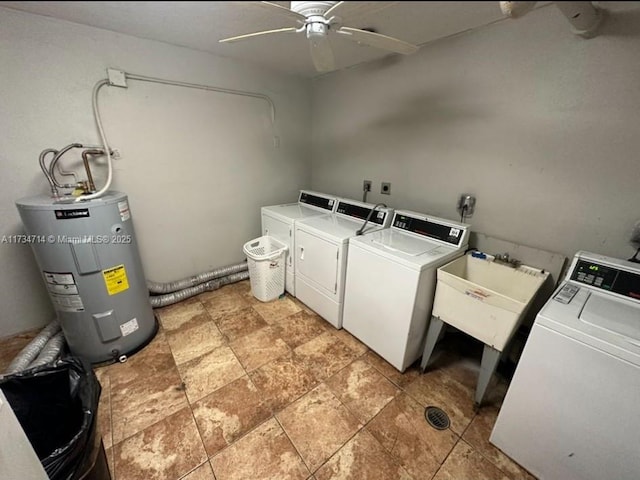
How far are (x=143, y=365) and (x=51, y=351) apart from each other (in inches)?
20.0

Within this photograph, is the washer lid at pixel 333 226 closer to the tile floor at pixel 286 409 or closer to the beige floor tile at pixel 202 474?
the tile floor at pixel 286 409

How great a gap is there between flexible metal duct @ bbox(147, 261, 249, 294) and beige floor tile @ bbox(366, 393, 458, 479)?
1.91m

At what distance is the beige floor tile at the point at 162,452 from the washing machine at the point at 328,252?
1.16 meters

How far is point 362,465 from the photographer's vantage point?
4.09 feet

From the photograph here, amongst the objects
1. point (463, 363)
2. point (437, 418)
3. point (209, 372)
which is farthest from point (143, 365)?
point (463, 363)

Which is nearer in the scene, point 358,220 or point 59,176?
point 59,176

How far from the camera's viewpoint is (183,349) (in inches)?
74.5

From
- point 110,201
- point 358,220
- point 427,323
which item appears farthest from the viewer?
point 358,220

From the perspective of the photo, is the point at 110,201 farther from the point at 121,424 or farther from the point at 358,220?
the point at 358,220

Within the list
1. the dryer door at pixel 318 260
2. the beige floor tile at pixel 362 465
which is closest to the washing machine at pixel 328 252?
the dryer door at pixel 318 260

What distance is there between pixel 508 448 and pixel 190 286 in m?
2.56

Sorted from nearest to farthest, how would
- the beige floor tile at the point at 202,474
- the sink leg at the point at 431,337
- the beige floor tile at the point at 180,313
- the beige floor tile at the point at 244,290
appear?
1. the beige floor tile at the point at 202,474
2. the sink leg at the point at 431,337
3. the beige floor tile at the point at 180,313
4. the beige floor tile at the point at 244,290

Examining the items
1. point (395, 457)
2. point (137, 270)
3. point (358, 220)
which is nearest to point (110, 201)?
point (137, 270)

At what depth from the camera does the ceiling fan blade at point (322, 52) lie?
1.02 m
